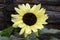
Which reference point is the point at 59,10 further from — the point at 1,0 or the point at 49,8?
the point at 1,0

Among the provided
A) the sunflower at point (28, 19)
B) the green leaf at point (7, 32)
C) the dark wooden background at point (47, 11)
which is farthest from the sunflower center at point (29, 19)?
the dark wooden background at point (47, 11)

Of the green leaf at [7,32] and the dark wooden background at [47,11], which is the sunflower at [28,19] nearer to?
the green leaf at [7,32]

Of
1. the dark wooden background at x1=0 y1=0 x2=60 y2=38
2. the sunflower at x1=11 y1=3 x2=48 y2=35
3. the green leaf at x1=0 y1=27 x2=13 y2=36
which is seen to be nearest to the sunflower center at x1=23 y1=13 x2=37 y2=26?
the sunflower at x1=11 y1=3 x2=48 y2=35

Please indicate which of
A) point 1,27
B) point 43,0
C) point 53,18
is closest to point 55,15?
point 53,18

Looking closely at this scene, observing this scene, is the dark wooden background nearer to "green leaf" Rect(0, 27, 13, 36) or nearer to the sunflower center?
"green leaf" Rect(0, 27, 13, 36)

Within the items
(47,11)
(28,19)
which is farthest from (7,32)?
(47,11)

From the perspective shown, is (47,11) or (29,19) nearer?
(29,19)

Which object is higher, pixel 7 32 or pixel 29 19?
pixel 29 19

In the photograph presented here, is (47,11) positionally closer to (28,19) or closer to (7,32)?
(7,32)
